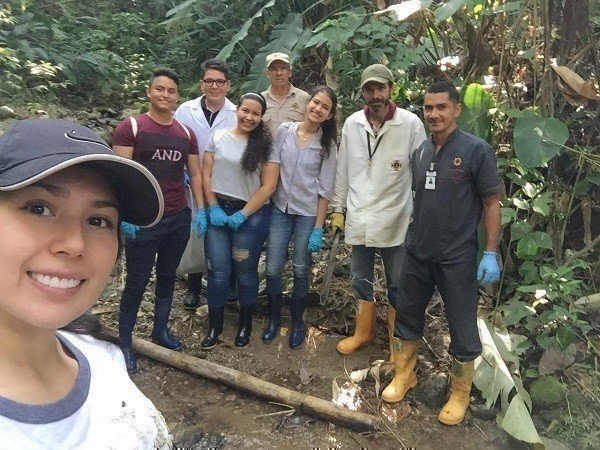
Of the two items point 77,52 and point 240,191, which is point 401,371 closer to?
point 240,191

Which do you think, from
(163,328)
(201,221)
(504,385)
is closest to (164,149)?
(201,221)

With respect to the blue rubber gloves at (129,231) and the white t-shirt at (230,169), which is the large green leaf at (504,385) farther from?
the blue rubber gloves at (129,231)

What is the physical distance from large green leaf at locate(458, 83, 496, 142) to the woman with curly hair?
1570 mm

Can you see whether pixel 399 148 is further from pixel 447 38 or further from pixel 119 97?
pixel 119 97

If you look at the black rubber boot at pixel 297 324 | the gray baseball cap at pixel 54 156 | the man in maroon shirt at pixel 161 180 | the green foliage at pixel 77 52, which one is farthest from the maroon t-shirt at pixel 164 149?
the green foliage at pixel 77 52

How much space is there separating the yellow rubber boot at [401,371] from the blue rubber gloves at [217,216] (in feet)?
4.87

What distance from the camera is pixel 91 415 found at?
882 mm

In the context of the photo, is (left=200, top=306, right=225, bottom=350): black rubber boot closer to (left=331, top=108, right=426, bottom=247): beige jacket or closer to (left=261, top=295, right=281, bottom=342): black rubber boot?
(left=261, top=295, right=281, bottom=342): black rubber boot

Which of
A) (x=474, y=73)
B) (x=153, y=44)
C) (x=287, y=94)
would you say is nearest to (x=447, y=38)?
(x=474, y=73)

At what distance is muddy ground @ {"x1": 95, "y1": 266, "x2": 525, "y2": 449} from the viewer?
2.97 m

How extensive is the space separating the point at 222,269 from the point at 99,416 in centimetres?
267

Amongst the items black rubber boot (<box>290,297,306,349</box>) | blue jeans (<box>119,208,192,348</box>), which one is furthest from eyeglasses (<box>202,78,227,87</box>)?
black rubber boot (<box>290,297,306,349</box>)

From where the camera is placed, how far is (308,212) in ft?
11.7

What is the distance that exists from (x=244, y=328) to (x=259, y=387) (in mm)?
675
